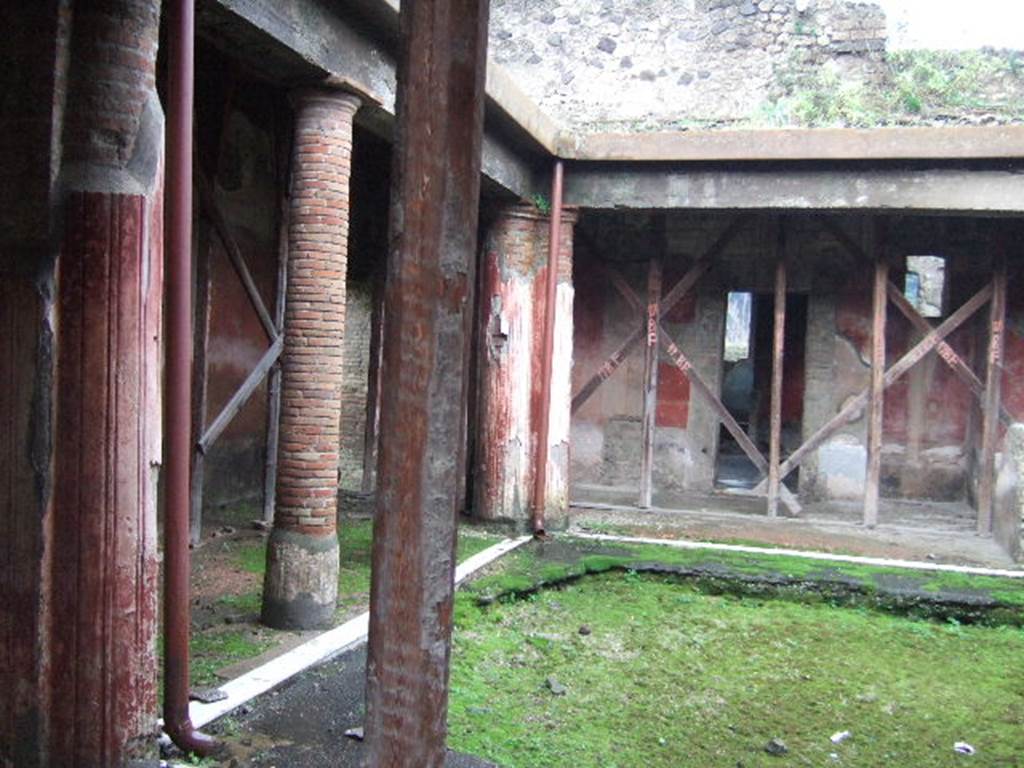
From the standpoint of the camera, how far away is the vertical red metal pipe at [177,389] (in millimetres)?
3439

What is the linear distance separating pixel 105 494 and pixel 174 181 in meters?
1.25

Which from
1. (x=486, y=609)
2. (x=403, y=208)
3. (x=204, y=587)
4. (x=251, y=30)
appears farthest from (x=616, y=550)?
(x=403, y=208)

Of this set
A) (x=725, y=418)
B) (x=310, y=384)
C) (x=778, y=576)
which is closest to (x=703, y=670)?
(x=778, y=576)

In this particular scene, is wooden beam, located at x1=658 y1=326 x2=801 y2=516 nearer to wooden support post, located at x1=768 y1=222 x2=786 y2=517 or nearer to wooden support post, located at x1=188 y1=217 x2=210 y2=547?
wooden support post, located at x1=768 y1=222 x2=786 y2=517

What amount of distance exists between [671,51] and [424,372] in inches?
512

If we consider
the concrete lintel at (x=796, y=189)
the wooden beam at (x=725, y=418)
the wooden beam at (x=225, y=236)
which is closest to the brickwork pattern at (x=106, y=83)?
the wooden beam at (x=225, y=236)

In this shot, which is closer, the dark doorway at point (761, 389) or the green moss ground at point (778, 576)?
the green moss ground at point (778, 576)

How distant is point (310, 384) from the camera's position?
5203 millimetres

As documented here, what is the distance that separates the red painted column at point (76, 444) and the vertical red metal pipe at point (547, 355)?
547 centimetres

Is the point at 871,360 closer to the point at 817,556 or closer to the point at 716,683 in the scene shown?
the point at 817,556

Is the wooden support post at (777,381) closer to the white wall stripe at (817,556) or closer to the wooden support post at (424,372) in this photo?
the white wall stripe at (817,556)

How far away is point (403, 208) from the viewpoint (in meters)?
1.58

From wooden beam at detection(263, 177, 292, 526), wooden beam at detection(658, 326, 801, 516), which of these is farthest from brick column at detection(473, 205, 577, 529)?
wooden beam at detection(263, 177, 292, 526)

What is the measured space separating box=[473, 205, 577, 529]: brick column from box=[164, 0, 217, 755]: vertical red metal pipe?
495 cm
